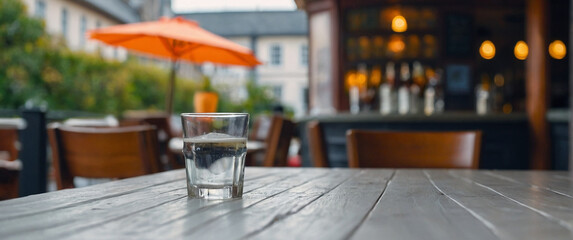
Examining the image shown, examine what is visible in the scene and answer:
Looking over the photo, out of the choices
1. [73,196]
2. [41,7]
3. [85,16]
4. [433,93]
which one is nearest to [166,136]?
[433,93]

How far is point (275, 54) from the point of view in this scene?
2325cm

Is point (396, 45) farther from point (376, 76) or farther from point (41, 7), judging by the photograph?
point (41, 7)

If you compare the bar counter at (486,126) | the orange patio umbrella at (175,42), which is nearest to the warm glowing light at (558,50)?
the bar counter at (486,126)

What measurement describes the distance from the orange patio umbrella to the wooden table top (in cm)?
317

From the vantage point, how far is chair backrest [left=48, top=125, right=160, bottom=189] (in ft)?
5.22

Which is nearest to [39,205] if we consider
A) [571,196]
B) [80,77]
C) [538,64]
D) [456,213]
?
[456,213]

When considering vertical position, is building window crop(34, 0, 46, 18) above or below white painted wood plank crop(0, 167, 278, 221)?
above

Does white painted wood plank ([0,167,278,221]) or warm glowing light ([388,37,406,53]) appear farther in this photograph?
warm glowing light ([388,37,406,53])

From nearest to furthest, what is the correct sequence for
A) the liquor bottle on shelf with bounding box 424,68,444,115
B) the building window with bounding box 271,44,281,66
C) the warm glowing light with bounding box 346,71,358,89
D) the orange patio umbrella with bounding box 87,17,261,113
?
the orange patio umbrella with bounding box 87,17,261,113
the liquor bottle on shelf with bounding box 424,68,444,115
the warm glowing light with bounding box 346,71,358,89
the building window with bounding box 271,44,281,66

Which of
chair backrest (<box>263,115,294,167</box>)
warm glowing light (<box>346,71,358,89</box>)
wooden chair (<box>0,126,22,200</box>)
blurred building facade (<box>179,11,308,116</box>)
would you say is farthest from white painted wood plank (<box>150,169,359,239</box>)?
blurred building facade (<box>179,11,308,116</box>)

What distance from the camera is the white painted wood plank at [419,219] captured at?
0.57 m

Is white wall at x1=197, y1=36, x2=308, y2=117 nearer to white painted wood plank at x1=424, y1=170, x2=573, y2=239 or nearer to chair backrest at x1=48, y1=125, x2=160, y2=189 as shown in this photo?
chair backrest at x1=48, y1=125, x2=160, y2=189

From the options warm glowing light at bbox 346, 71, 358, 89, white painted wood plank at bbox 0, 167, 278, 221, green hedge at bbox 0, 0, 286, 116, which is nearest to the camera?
white painted wood plank at bbox 0, 167, 278, 221

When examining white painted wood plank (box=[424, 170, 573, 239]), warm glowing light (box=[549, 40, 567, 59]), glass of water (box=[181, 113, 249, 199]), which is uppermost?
warm glowing light (box=[549, 40, 567, 59])
